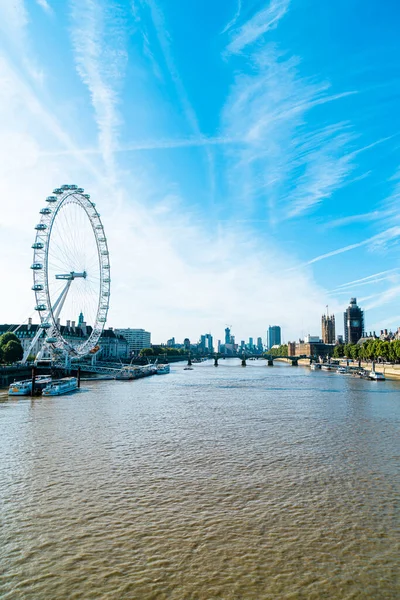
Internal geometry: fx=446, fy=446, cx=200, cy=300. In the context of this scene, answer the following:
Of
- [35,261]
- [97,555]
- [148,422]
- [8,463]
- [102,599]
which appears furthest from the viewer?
[35,261]

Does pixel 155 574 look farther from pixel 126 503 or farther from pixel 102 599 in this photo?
pixel 126 503

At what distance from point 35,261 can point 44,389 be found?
92.3 feet

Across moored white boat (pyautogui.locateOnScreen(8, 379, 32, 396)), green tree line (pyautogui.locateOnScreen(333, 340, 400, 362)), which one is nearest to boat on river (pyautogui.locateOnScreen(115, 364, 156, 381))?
moored white boat (pyautogui.locateOnScreen(8, 379, 32, 396))

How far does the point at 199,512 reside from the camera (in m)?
19.2

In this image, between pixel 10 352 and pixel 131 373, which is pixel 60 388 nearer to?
pixel 131 373

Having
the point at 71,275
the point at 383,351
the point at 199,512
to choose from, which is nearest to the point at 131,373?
the point at 71,275

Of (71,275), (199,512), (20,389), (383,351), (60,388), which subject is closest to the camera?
(199,512)

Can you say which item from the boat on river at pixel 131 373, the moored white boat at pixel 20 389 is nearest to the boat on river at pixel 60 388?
the moored white boat at pixel 20 389

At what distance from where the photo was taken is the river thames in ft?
45.4

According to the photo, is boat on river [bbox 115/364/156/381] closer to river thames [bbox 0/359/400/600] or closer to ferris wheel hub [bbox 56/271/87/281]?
ferris wheel hub [bbox 56/271/87/281]

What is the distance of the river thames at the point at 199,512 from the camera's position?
13.9 meters

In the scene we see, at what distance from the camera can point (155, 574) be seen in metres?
14.3

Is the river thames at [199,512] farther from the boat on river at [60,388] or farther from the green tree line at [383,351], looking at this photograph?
the green tree line at [383,351]

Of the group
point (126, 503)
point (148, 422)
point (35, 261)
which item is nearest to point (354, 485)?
point (126, 503)
